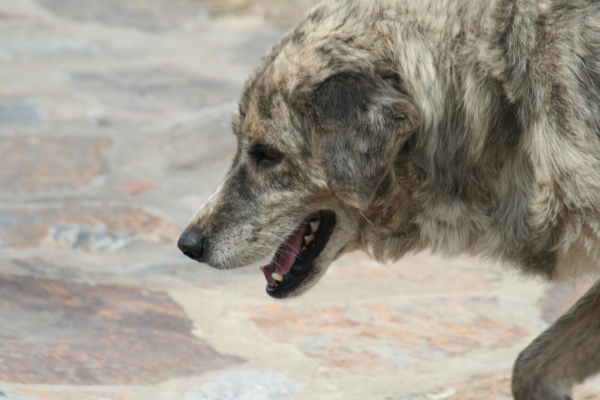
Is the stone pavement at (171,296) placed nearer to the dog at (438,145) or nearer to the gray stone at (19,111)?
the gray stone at (19,111)

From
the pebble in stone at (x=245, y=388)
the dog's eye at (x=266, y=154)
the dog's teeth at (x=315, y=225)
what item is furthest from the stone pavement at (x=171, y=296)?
the dog's eye at (x=266, y=154)

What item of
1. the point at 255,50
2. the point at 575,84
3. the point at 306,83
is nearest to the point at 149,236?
the point at 306,83

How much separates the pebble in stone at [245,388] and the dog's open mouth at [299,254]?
341 millimetres

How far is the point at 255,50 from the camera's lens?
755 cm

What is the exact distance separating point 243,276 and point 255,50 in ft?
12.2

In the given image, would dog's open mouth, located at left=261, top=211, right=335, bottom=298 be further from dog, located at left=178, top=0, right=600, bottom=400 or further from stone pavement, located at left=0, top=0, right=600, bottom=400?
stone pavement, located at left=0, top=0, right=600, bottom=400

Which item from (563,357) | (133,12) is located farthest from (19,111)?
(563,357)

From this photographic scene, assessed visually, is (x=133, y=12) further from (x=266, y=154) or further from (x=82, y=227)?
(x=266, y=154)

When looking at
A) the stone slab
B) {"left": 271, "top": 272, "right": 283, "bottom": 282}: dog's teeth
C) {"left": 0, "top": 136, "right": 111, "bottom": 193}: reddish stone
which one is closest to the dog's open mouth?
{"left": 271, "top": 272, "right": 283, "bottom": 282}: dog's teeth

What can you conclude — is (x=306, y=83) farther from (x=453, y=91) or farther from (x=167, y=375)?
(x=167, y=375)

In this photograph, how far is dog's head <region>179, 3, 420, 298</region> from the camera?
2723 millimetres

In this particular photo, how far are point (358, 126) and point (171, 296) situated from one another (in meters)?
1.69

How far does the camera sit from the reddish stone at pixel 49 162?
523 cm

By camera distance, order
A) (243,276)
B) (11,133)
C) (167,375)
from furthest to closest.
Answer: (11,133) → (243,276) → (167,375)
